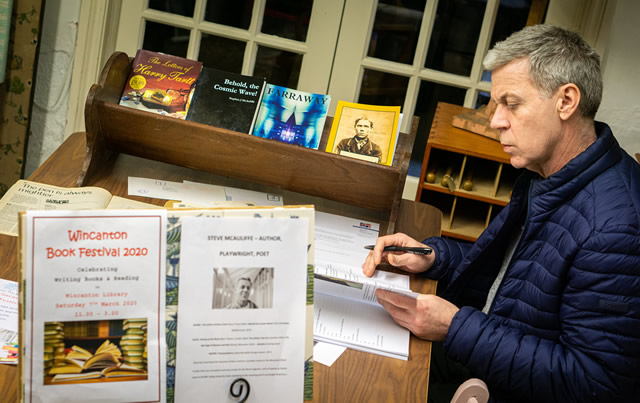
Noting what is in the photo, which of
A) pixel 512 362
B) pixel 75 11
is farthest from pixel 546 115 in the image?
pixel 75 11

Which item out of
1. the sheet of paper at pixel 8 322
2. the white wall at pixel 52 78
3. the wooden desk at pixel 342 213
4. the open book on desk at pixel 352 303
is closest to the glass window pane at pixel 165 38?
the white wall at pixel 52 78

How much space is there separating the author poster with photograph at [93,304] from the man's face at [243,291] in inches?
4.1

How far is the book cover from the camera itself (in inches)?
69.4

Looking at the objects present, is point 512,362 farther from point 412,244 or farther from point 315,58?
point 315,58

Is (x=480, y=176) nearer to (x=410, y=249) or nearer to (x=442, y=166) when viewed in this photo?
(x=442, y=166)

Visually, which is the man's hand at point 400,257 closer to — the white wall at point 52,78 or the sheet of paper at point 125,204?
the sheet of paper at point 125,204

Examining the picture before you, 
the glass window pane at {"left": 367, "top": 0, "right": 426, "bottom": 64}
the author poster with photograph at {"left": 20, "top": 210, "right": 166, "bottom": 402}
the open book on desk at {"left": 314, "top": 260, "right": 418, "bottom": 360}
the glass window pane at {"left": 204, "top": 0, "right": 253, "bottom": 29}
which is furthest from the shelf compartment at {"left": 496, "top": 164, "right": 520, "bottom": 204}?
the author poster with photograph at {"left": 20, "top": 210, "right": 166, "bottom": 402}

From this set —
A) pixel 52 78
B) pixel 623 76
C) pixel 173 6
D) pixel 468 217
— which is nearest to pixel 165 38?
pixel 173 6

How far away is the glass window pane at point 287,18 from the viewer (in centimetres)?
294

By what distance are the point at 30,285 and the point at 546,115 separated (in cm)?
117

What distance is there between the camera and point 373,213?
1.89m

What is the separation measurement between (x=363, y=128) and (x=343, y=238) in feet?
1.06

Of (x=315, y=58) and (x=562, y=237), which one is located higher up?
(x=315, y=58)

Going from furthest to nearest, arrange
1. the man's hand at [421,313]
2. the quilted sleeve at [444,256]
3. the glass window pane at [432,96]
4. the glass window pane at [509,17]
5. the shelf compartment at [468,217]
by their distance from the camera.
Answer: the glass window pane at [432,96] → the glass window pane at [509,17] → the shelf compartment at [468,217] → the quilted sleeve at [444,256] → the man's hand at [421,313]
